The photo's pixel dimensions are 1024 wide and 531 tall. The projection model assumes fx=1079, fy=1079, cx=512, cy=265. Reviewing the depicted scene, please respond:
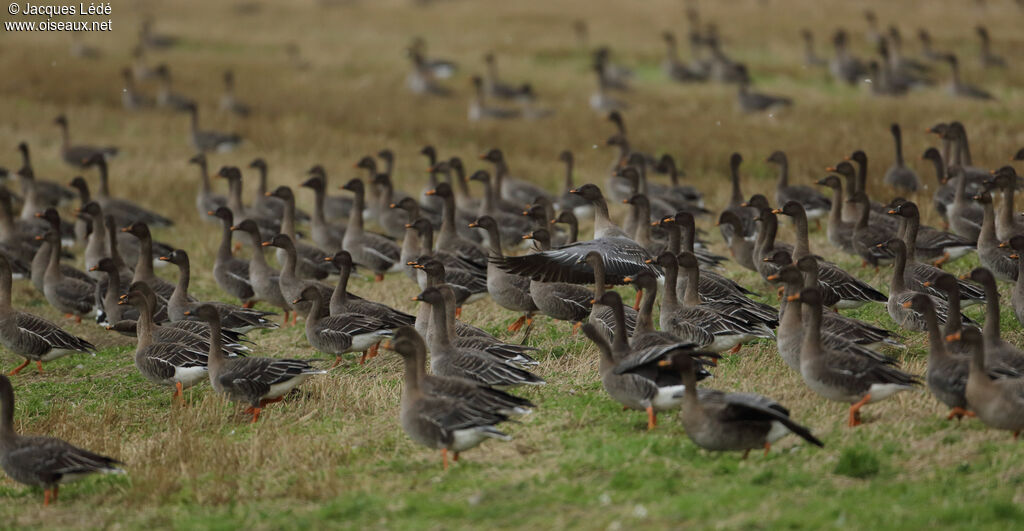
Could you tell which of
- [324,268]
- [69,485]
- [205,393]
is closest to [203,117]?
[324,268]

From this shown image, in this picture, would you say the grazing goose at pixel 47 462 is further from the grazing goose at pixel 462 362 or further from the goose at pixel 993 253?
the goose at pixel 993 253

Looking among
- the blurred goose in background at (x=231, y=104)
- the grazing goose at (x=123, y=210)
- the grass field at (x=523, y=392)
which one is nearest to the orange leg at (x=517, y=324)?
the grass field at (x=523, y=392)

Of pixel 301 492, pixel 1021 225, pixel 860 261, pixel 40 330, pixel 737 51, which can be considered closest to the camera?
pixel 301 492

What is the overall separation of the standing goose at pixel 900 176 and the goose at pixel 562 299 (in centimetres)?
868

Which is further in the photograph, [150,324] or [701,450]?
[150,324]

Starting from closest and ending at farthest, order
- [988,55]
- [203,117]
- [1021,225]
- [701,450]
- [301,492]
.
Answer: [301,492] → [701,450] → [1021,225] → [203,117] → [988,55]

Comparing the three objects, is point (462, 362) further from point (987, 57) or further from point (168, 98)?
point (987, 57)

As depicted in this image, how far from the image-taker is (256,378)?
10.5m

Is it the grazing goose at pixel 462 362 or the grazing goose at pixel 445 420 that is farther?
the grazing goose at pixel 462 362

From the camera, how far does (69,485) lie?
9.24m

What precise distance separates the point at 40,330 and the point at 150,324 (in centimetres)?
150

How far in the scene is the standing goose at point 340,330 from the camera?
39.7 feet

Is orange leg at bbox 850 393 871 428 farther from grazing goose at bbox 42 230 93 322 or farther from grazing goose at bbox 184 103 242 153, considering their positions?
grazing goose at bbox 184 103 242 153

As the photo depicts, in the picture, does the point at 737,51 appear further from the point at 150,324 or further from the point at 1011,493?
the point at 1011,493
